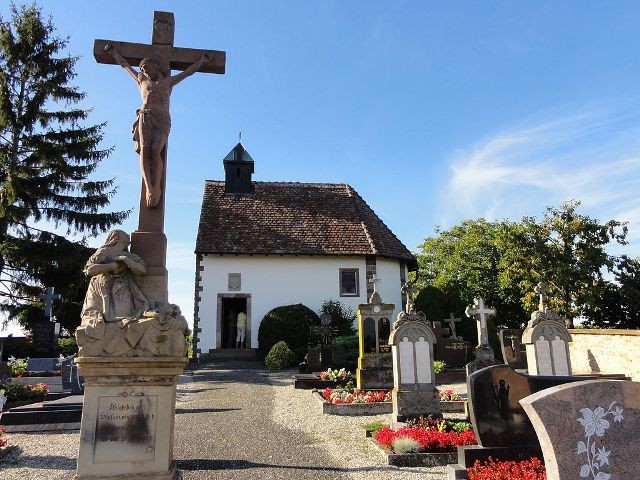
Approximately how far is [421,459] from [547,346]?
5887 mm

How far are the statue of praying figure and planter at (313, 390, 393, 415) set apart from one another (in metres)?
6.57

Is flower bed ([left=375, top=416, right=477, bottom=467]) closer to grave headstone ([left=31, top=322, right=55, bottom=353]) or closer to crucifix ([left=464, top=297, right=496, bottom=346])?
crucifix ([left=464, top=297, right=496, bottom=346])

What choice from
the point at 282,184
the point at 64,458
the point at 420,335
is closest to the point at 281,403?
the point at 420,335

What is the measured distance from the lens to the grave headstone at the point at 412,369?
8727 millimetres

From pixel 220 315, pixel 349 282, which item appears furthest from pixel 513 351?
pixel 220 315

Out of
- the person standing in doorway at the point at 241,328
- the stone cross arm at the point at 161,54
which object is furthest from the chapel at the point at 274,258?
the stone cross arm at the point at 161,54

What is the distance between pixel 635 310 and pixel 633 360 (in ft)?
32.2

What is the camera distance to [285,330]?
65.5 feet

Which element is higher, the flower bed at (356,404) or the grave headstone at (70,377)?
the grave headstone at (70,377)

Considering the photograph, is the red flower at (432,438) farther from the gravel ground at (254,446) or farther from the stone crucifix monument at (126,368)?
the stone crucifix monument at (126,368)

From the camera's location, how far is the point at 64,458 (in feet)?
21.5

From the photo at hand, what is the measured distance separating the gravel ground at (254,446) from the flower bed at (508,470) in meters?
0.58

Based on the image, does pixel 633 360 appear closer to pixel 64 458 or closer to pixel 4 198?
pixel 64 458

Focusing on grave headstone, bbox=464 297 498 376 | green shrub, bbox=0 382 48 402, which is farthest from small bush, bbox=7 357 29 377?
grave headstone, bbox=464 297 498 376
